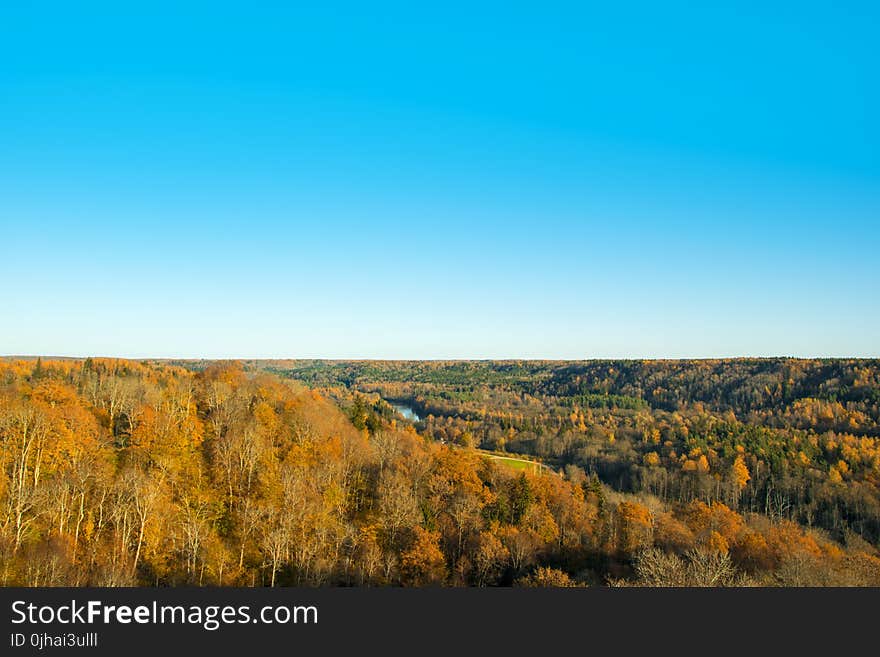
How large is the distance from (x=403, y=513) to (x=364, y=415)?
4226 centimetres

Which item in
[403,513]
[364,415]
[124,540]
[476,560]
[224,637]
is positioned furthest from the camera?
[364,415]

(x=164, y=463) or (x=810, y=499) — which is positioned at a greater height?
(x=164, y=463)

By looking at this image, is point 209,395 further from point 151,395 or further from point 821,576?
point 821,576

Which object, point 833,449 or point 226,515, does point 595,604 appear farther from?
point 833,449

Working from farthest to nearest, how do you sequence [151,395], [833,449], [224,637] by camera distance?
[833,449], [151,395], [224,637]

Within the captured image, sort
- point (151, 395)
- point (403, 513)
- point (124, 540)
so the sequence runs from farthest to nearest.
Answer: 1. point (151, 395)
2. point (403, 513)
3. point (124, 540)

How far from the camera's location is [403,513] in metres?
54.1

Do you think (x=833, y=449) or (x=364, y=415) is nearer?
(x=364, y=415)

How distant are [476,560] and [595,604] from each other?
127 feet

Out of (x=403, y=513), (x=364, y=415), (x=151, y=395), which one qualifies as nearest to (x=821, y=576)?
(x=403, y=513)

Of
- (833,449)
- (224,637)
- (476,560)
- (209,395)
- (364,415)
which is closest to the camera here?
(224,637)

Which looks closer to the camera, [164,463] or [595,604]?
[595,604]

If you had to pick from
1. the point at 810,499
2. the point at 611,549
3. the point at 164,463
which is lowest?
the point at 810,499

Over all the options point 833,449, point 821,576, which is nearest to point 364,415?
point 821,576
